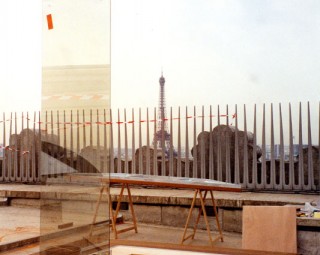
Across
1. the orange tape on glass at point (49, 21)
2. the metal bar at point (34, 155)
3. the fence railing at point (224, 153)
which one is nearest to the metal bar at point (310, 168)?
the fence railing at point (224, 153)

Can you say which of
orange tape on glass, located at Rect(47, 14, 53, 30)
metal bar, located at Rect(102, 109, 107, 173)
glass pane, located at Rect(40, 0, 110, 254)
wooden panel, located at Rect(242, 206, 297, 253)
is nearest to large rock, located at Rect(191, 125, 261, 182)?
wooden panel, located at Rect(242, 206, 297, 253)

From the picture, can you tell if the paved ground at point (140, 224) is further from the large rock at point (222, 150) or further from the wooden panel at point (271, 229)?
the wooden panel at point (271, 229)

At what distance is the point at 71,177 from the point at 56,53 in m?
0.69

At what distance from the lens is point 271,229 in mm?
2682

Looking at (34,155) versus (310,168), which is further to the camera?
(34,155)

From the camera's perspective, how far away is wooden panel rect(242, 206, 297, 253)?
2.63 m

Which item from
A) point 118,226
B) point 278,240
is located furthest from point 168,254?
point 118,226

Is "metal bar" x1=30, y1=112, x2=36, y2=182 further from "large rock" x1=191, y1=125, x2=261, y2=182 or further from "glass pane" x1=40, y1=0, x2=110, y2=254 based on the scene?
"glass pane" x1=40, y1=0, x2=110, y2=254

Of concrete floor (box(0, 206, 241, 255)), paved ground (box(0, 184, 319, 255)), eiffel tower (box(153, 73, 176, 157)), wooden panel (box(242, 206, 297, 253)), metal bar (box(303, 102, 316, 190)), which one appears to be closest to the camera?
wooden panel (box(242, 206, 297, 253))

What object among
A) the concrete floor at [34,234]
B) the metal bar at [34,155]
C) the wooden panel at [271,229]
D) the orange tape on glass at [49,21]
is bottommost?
the concrete floor at [34,234]

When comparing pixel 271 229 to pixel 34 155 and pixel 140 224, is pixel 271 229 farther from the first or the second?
pixel 34 155

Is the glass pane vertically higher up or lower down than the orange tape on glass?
lower down

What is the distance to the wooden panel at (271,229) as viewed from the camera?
8.63ft

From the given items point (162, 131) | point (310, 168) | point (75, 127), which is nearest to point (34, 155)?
point (162, 131)
